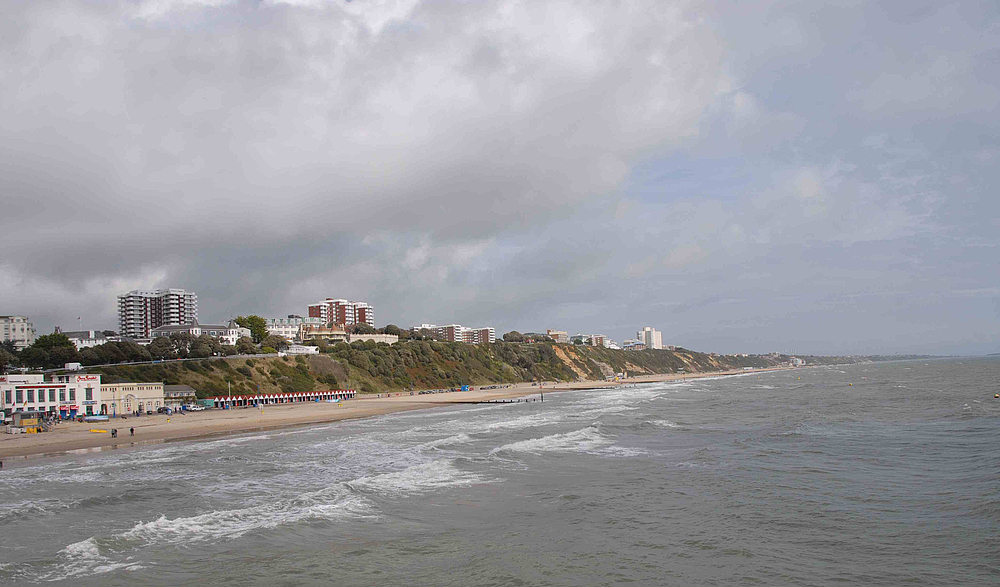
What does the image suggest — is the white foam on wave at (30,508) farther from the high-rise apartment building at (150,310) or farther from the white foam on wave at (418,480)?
the high-rise apartment building at (150,310)

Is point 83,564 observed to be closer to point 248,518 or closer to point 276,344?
point 248,518

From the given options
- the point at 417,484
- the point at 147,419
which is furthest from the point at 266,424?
the point at 417,484

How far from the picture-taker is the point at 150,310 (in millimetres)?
191125

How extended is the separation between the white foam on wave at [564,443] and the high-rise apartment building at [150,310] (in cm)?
18415

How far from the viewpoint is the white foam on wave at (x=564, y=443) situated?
93.1 ft

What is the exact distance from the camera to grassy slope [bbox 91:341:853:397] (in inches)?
2835

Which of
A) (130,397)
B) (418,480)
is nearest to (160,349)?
(130,397)

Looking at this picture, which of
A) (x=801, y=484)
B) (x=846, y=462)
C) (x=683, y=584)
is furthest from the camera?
(x=846, y=462)

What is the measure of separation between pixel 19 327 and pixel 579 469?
178659mm

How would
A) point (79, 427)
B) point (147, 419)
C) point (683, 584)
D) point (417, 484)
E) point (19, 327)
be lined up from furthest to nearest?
point (19, 327) < point (147, 419) < point (79, 427) < point (417, 484) < point (683, 584)

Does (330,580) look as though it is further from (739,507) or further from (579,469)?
(579,469)

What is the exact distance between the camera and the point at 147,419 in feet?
171

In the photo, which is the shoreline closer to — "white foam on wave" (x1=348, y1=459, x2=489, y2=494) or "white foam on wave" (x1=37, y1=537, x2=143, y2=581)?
"white foam on wave" (x1=348, y1=459, x2=489, y2=494)

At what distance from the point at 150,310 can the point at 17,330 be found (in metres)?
39.6
